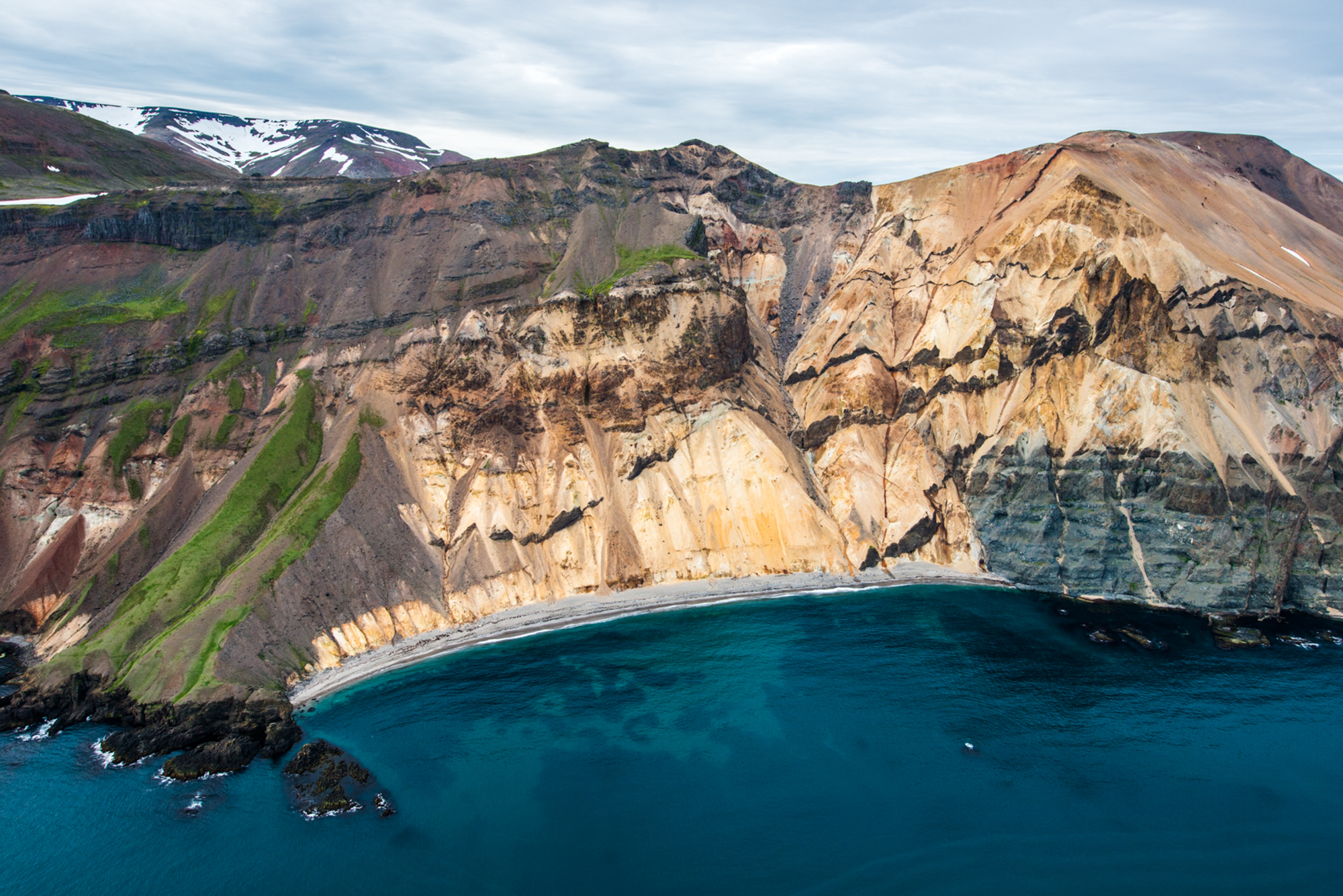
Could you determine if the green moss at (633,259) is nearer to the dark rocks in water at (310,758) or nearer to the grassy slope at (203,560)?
the grassy slope at (203,560)

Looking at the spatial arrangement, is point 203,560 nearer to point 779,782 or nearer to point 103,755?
point 103,755

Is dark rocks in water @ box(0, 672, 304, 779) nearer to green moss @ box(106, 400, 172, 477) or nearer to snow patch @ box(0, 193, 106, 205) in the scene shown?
green moss @ box(106, 400, 172, 477)

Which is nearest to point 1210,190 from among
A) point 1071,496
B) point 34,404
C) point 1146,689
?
point 1071,496

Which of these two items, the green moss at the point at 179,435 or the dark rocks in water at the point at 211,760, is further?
the green moss at the point at 179,435

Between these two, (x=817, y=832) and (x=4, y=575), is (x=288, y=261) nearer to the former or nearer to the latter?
(x=4, y=575)

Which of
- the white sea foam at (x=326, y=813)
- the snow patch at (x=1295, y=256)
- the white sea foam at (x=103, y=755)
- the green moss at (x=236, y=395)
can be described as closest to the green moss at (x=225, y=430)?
the green moss at (x=236, y=395)

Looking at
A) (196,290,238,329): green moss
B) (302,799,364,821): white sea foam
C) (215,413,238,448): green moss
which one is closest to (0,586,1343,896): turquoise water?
(302,799,364,821): white sea foam
